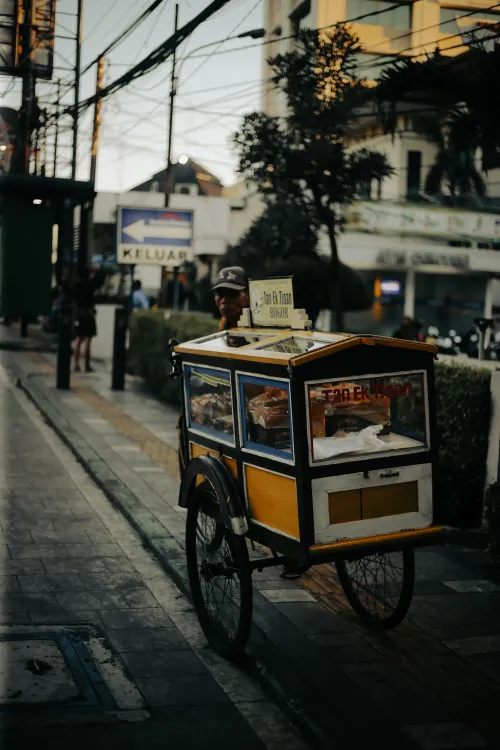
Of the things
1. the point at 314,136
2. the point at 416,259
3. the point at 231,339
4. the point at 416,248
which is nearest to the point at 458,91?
the point at 231,339

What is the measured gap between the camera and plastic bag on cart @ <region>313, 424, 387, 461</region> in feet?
14.6

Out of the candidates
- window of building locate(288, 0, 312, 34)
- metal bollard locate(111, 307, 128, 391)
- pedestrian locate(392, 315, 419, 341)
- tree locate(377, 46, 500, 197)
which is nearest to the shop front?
pedestrian locate(392, 315, 419, 341)

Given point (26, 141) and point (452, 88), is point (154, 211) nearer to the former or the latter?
point (452, 88)

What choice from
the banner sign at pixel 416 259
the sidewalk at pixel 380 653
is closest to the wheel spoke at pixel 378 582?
the sidewalk at pixel 380 653

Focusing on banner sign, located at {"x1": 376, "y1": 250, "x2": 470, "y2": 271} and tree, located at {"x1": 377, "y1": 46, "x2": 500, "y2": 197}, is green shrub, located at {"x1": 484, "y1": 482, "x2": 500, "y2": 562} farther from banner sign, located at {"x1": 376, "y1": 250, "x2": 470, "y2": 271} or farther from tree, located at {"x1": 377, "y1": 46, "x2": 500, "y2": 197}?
banner sign, located at {"x1": 376, "y1": 250, "x2": 470, "y2": 271}

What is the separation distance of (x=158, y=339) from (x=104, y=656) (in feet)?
34.5

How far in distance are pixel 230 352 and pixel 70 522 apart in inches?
130

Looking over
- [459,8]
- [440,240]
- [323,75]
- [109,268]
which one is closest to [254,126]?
[323,75]

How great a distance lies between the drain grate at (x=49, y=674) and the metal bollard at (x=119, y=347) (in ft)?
34.6

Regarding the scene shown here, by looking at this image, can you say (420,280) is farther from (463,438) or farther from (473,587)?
(473,587)

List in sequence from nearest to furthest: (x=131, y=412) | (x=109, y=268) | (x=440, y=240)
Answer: (x=131, y=412)
(x=440, y=240)
(x=109, y=268)

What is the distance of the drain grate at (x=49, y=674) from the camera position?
414cm

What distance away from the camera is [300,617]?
212 inches

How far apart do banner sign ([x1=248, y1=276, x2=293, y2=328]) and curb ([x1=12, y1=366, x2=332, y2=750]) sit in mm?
1742
